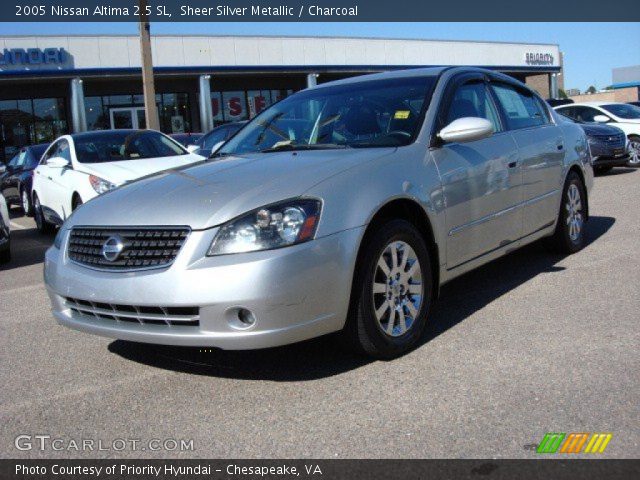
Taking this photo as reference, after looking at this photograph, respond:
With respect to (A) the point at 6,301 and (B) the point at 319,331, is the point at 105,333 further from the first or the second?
(A) the point at 6,301

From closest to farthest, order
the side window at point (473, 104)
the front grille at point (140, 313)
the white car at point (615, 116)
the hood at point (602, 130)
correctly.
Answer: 1. the front grille at point (140, 313)
2. the side window at point (473, 104)
3. the hood at point (602, 130)
4. the white car at point (615, 116)

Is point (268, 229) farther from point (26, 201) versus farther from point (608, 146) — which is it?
point (608, 146)

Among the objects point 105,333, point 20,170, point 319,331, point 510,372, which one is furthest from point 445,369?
point 20,170

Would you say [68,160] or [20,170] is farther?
[20,170]

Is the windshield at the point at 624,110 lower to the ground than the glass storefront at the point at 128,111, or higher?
lower

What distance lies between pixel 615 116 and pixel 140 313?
1447cm

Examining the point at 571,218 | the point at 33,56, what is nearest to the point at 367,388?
the point at 571,218

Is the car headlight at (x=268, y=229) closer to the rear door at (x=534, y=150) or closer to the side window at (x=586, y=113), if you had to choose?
the rear door at (x=534, y=150)

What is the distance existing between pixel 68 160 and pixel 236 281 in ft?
22.4

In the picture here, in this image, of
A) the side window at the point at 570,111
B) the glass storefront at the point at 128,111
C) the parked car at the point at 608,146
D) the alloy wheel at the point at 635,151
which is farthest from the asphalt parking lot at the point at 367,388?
the glass storefront at the point at 128,111

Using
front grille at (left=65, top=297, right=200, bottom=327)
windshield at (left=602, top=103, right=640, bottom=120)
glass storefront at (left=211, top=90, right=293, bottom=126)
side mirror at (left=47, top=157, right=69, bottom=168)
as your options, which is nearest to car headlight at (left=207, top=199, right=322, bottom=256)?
front grille at (left=65, top=297, right=200, bottom=327)

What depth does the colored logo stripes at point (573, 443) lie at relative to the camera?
110 inches

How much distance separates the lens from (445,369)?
371 cm
